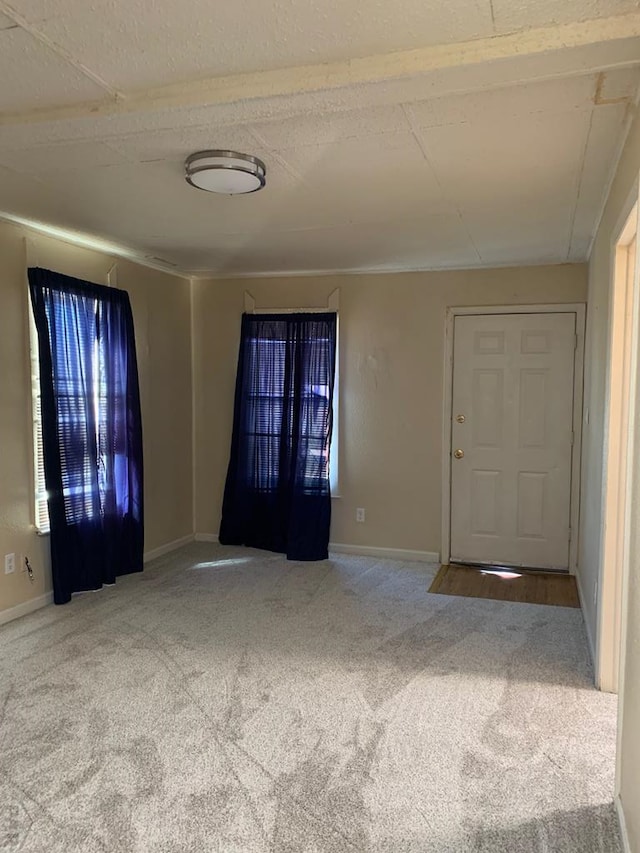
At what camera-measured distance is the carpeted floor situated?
190 centimetres

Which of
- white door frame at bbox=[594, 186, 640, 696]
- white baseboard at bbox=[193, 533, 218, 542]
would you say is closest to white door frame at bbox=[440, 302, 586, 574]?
white door frame at bbox=[594, 186, 640, 696]

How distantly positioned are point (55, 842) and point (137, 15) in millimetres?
2351

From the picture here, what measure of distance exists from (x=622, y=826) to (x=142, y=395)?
3.93 meters

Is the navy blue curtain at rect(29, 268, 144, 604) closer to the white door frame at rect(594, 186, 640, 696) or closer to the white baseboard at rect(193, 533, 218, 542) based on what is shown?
the white baseboard at rect(193, 533, 218, 542)

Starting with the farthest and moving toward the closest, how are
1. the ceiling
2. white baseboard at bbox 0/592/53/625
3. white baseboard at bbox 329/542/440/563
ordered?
white baseboard at bbox 329/542/440/563
white baseboard at bbox 0/592/53/625
the ceiling

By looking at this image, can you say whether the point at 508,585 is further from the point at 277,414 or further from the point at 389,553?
the point at 277,414

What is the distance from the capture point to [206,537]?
5.40 meters

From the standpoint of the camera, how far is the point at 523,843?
1.83 m

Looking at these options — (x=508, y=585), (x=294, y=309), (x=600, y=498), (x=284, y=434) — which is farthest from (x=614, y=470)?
(x=294, y=309)

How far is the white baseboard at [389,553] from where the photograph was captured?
482cm

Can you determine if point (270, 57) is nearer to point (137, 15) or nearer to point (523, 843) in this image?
point (137, 15)

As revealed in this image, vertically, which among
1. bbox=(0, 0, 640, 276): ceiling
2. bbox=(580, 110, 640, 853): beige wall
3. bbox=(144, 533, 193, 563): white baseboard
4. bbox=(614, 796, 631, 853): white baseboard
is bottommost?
bbox=(614, 796, 631, 853): white baseboard

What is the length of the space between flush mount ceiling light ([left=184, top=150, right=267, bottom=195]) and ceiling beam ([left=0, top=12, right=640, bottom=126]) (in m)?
0.45

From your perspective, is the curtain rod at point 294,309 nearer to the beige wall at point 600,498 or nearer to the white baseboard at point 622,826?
the beige wall at point 600,498
